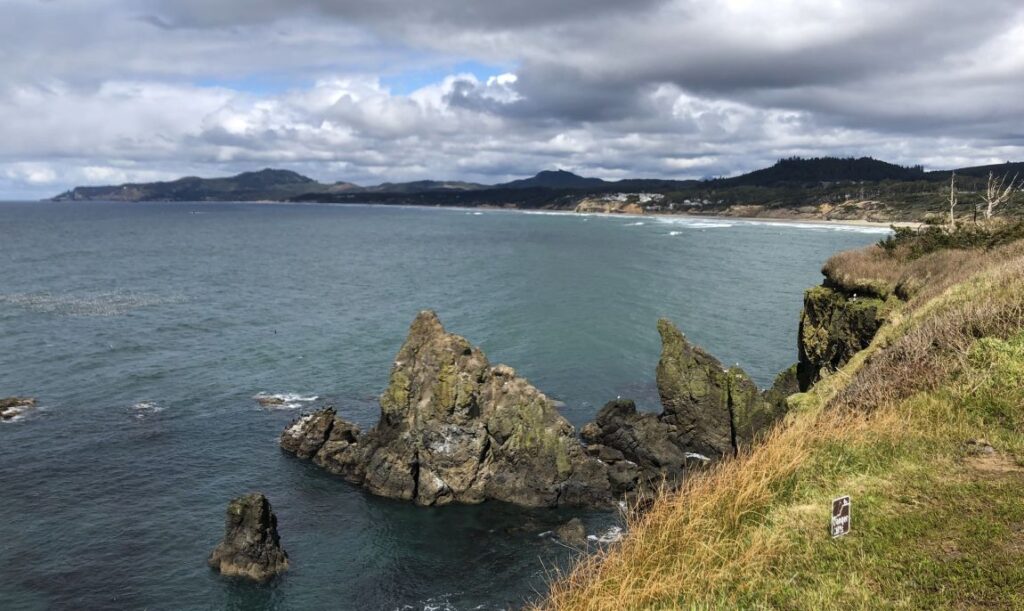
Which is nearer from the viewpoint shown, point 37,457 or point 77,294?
point 37,457

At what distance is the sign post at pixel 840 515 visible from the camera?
9461 mm

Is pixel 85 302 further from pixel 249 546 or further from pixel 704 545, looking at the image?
pixel 704 545

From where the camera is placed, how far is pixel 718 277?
356 ft

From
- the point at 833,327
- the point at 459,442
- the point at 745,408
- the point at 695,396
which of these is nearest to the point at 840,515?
the point at 459,442

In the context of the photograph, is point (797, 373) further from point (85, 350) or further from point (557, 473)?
point (85, 350)

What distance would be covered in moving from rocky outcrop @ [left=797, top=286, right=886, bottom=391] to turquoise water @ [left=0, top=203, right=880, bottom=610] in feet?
39.1

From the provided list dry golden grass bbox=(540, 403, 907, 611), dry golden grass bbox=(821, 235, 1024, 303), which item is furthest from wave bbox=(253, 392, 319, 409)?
dry golden grass bbox=(540, 403, 907, 611)

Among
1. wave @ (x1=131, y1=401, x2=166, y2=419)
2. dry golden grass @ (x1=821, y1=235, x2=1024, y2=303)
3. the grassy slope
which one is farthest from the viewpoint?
wave @ (x1=131, y1=401, x2=166, y2=419)

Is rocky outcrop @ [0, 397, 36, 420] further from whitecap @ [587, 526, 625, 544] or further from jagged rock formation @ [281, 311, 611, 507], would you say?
whitecap @ [587, 526, 625, 544]

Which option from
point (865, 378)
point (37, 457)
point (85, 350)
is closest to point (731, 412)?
point (865, 378)

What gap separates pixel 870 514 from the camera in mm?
10305

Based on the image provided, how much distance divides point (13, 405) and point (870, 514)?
180 ft

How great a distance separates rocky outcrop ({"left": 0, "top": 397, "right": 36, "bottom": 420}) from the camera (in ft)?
146

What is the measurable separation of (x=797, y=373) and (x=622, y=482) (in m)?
19.0
